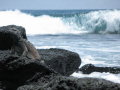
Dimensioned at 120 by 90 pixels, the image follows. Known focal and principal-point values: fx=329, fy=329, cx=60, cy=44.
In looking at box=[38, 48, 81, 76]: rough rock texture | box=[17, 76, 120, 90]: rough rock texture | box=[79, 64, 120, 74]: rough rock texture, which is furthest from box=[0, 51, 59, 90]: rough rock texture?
box=[79, 64, 120, 74]: rough rock texture

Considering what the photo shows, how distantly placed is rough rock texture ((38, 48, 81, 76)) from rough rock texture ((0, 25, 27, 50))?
2.12 feet

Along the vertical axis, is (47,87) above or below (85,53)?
above

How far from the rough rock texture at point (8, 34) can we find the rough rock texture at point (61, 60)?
0.65 meters

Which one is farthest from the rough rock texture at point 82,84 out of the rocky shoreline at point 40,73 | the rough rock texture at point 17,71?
Result: the rough rock texture at point 17,71

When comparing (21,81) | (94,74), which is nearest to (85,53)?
(94,74)

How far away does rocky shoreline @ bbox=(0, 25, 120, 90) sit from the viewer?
279 cm

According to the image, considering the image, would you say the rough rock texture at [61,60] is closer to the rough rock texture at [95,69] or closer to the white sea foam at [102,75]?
the white sea foam at [102,75]

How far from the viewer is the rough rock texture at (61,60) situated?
6.06 meters

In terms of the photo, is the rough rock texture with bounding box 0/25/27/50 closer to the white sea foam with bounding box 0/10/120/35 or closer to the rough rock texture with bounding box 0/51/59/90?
the rough rock texture with bounding box 0/51/59/90

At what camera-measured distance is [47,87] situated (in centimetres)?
291

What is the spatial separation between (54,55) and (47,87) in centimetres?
341

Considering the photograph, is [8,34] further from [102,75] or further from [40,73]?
[102,75]

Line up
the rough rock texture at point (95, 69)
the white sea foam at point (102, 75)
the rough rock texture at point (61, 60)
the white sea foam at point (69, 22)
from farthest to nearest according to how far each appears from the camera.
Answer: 1. the white sea foam at point (69, 22)
2. the rough rock texture at point (95, 69)
3. the white sea foam at point (102, 75)
4. the rough rock texture at point (61, 60)

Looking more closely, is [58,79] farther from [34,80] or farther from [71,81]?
[34,80]
